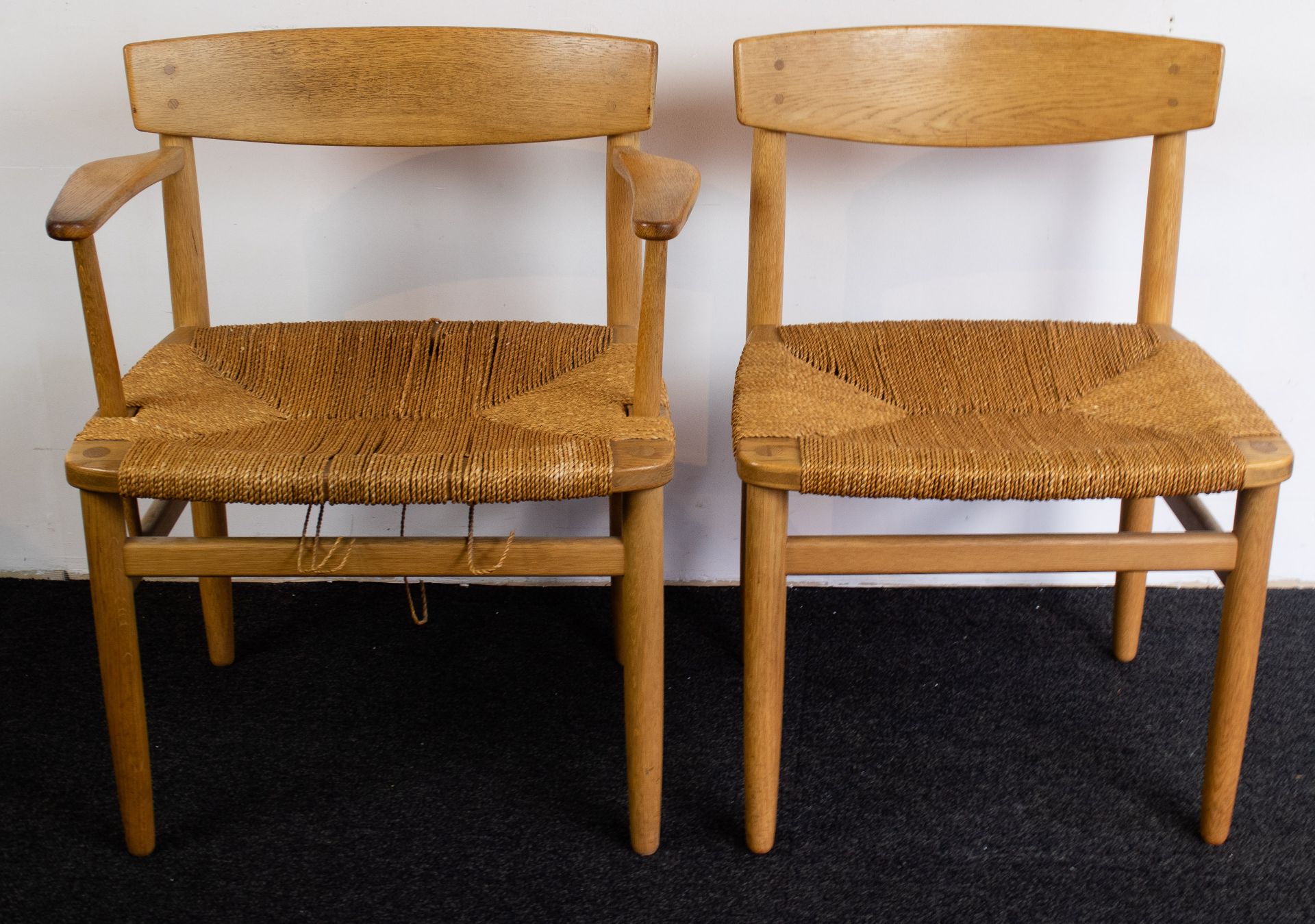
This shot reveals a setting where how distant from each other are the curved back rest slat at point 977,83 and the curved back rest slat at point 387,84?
0.44 ft

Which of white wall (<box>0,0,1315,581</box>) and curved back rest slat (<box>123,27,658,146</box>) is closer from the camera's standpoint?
curved back rest slat (<box>123,27,658,146</box>)

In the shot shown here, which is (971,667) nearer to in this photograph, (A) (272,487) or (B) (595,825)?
(B) (595,825)

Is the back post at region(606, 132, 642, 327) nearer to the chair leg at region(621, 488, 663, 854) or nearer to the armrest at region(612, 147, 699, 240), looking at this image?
the armrest at region(612, 147, 699, 240)

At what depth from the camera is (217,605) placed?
4.44 feet

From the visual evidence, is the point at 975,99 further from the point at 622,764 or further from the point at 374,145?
the point at 622,764

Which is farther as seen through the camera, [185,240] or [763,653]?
[185,240]

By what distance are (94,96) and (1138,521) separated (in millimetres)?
1322

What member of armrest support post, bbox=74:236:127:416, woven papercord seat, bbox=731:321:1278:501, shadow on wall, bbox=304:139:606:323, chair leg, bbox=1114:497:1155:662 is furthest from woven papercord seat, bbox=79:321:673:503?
chair leg, bbox=1114:497:1155:662

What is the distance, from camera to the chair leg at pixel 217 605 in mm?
1293

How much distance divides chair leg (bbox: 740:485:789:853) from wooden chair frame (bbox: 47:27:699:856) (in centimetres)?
8

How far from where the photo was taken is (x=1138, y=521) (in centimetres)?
133

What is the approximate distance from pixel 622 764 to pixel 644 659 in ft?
0.80

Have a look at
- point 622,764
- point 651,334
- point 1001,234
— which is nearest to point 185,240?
point 651,334

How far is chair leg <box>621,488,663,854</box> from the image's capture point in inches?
38.3
